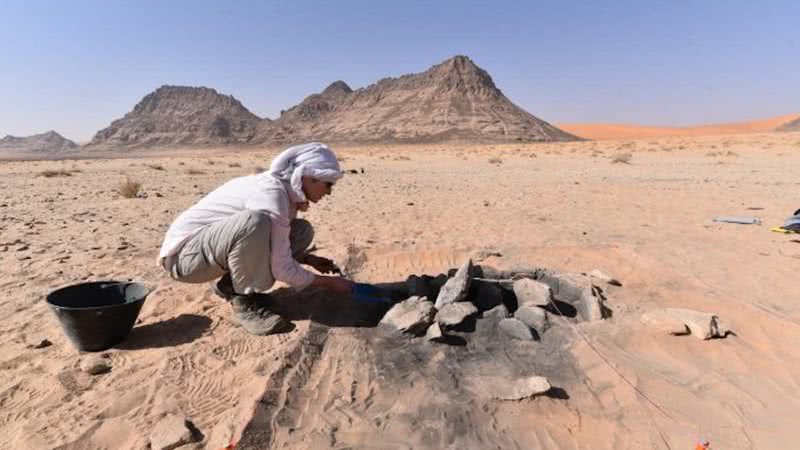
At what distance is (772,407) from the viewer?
2.74 metres

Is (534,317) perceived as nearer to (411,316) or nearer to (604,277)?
(411,316)

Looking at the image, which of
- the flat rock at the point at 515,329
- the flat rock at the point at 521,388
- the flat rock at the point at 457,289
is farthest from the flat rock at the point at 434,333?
the flat rock at the point at 521,388

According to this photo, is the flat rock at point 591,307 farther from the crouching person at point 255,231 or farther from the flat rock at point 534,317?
the crouching person at point 255,231

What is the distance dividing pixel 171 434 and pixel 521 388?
5.58ft

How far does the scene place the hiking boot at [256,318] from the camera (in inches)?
135

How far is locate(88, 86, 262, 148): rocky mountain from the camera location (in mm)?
101625

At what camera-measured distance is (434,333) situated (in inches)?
133

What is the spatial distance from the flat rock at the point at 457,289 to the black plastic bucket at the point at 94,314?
6.51 ft

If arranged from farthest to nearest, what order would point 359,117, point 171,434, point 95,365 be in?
1. point 359,117
2. point 95,365
3. point 171,434

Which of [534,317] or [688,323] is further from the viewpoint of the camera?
[534,317]

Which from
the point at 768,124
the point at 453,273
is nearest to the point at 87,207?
the point at 453,273

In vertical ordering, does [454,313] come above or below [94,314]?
below

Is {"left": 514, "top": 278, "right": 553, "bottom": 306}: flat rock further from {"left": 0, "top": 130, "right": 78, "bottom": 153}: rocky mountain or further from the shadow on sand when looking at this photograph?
{"left": 0, "top": 130, "right": 78, "bottom": 153}: rocky mountain

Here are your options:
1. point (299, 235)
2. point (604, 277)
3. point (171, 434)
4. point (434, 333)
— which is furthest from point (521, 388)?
point (604, 277)
